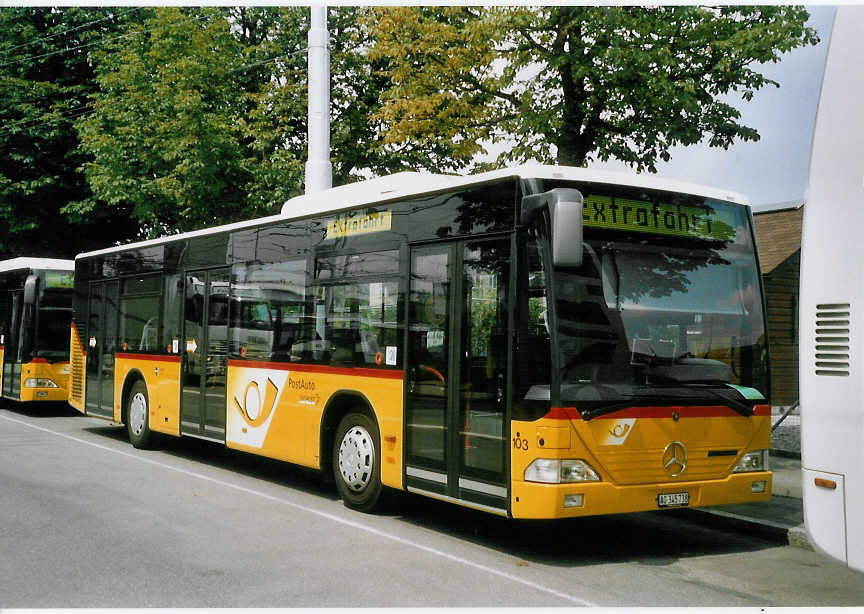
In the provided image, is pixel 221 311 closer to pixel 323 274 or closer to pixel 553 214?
pixel 323 274

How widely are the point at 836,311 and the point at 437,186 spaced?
13.8ft

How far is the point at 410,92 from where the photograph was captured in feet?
47.0

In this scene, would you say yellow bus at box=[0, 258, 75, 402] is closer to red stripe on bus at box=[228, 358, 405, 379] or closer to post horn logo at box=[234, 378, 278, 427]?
red stripe on bus at box=[228, 358, 405, 379]

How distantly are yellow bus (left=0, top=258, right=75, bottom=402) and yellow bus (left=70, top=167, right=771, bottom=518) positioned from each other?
1083cm

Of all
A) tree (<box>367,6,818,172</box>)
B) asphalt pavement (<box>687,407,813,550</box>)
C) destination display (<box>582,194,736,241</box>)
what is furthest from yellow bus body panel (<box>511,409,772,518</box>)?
tree (<box>367,6,818,172</box>)

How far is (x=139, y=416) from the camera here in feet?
48.8

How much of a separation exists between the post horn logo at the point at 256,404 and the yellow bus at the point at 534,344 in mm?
645

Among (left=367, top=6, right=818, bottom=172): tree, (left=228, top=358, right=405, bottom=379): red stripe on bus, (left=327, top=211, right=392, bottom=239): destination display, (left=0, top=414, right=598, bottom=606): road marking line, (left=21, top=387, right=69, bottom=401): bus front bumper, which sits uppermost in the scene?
(left=367, top=6, right=818, bottom=172): tree

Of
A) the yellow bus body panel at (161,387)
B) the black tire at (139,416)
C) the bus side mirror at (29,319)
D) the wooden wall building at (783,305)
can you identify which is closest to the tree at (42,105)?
the bus side mirror at (29,319)

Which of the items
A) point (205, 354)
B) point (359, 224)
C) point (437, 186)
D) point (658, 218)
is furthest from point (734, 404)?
point (205, 354)

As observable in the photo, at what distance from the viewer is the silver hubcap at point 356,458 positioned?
31.2 ft

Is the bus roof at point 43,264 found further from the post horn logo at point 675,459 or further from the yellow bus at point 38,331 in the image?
the post horn logo at point 675,459

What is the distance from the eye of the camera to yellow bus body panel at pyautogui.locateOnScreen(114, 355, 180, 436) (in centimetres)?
1366

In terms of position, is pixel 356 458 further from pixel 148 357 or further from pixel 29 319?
pixel 29 319
